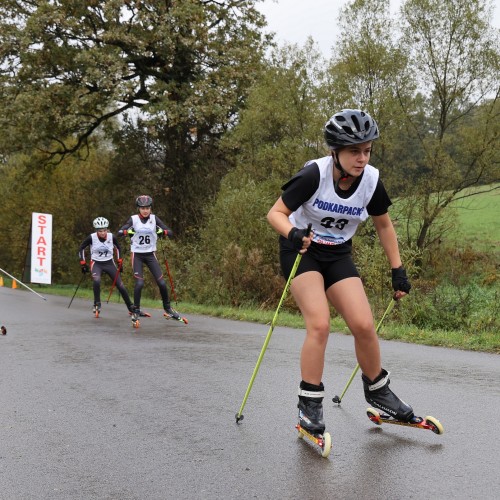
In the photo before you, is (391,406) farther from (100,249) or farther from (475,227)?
(475,227)

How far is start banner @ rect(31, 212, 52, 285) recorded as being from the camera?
87.5ft

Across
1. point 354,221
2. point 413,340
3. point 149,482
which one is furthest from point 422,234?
point 149,482

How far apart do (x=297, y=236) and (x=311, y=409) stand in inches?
43.0

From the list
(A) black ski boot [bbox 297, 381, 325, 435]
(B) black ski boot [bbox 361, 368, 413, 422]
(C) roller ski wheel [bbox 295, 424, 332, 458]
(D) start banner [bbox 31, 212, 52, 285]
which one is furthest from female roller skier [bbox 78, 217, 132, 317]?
(D) start banner [bbox 31, 212, 52, 285]

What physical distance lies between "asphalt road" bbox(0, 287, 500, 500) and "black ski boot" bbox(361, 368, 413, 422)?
16 centimetres

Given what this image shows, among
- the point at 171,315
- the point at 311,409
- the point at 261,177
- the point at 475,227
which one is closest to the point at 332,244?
the point at 311,409

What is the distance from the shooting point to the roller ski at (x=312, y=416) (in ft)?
14.4

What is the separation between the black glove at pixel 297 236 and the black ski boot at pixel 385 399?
3.77 ft

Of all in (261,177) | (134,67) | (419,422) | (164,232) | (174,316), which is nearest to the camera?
(419,422)

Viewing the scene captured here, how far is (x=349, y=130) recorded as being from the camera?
14.5 feet

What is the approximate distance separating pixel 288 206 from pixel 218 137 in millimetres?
23730

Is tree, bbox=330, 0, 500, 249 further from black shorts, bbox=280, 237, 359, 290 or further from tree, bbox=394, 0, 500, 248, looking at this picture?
black shorts, bbox=280, 237, 359, 290

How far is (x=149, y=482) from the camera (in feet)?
12.7

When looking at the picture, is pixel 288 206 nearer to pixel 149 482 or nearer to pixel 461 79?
pixel 149 482
